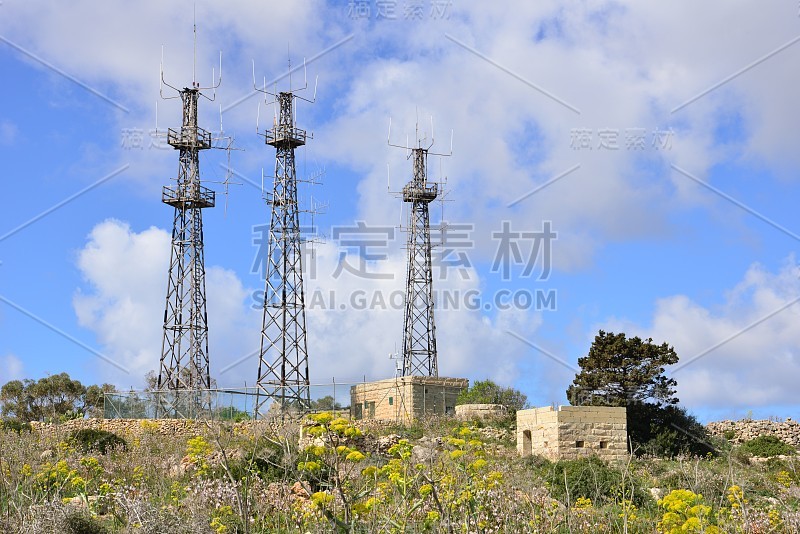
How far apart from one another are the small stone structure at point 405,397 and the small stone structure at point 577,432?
602cm

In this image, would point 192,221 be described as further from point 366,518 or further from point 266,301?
point 366,518

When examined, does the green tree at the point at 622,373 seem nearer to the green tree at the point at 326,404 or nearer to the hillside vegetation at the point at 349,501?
the green tree at the point at 326,404

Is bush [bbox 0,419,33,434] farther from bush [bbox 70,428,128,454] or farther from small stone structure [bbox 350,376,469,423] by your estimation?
small stone structure [bbox 350,376,469,423]

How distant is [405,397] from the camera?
2883 cm

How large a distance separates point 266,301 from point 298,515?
23085 mm

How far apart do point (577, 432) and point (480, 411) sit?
674 cm

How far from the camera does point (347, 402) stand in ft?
96.8

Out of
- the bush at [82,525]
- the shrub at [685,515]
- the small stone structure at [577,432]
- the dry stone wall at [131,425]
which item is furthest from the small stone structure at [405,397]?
the shrub at [685,515]

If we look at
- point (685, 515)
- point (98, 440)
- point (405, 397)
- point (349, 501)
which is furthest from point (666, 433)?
point (349, 501)

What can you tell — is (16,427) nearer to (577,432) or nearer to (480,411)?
(480,411)

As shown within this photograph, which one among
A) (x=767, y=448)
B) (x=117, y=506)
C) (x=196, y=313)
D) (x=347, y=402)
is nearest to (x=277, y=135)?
(x=196, y=313)

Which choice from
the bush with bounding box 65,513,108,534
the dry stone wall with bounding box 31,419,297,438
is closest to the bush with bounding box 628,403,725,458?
the dry stone wall with bounding box 31,419,297,438

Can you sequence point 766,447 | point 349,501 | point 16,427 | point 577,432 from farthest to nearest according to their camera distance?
point 766,447 < point 16,427 < point 577,432 < point 349,501

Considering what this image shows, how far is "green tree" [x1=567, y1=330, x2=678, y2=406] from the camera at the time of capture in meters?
28.3
